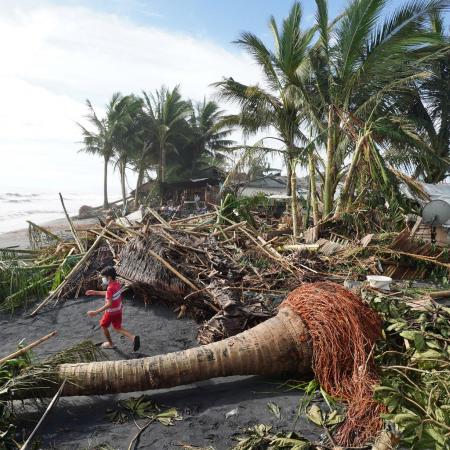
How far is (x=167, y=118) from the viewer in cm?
3100

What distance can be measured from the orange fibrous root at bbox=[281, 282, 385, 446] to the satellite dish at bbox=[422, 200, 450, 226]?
5.12 metres

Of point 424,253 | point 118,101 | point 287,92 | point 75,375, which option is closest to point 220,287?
point 75,375

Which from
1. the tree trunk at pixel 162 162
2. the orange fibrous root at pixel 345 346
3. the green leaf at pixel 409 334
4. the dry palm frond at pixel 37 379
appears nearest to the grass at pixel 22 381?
the dry palm frond at pixel 37 379

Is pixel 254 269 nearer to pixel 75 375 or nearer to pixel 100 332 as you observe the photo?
pixel 100 332

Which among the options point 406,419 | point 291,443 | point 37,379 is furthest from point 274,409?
point 37,379

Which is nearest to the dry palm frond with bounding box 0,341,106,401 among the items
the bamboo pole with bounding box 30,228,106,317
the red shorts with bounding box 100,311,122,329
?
the red shorts with bounding box 100,311,122,329

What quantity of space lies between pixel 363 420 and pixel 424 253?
515cm

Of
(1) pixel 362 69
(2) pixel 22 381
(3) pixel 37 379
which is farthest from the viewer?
(1) pixel 362 69

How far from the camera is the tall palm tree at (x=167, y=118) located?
3072cm

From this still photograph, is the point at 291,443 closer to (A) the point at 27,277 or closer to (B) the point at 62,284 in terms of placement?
(B) the point at 62,284

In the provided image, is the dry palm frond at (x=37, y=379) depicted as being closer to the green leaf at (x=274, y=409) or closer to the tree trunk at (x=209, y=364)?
the tree trunk at (x=209, y=364)

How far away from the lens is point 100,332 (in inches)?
220

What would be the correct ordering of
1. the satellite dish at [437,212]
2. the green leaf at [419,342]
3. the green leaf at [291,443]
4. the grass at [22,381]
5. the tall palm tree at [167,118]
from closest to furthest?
the green leaf at [291,443]
the grass at [22,381]
the green leaf at [419,342]
the satellite dish at [437,212]
the tall palm tree at [167,118]

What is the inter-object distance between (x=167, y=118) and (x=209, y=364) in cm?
2943
